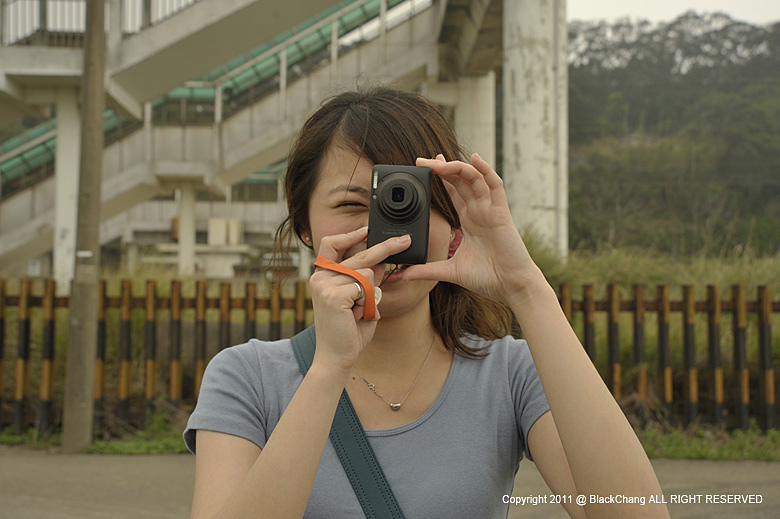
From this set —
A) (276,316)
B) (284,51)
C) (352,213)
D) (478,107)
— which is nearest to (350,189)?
(352,213)

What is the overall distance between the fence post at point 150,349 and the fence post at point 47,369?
0.74 metres

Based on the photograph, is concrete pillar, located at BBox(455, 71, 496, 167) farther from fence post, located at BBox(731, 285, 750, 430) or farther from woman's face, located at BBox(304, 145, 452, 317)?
woman's face, located at BBox(304, 145, 452, 317)

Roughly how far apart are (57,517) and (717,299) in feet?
16.1

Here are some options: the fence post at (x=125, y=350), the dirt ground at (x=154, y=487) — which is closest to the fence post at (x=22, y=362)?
the dirt ground at (x=154, y=487)

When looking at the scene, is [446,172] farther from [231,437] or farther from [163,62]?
[163,62]

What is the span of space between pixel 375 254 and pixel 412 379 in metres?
0.44

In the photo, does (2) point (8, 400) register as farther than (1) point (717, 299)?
Yes

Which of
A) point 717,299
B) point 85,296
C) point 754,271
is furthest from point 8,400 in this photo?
point 754,271

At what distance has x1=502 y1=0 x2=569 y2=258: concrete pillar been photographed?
8.09m

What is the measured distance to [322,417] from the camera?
140 centimetres

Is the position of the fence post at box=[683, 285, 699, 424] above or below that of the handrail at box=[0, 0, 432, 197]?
below

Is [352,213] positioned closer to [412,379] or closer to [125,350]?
[412,379]

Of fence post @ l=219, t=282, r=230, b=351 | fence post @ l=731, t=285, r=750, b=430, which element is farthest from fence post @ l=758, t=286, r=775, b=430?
fence post @ l=219, t=282, r=230, b=351

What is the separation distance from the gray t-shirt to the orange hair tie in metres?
0.32
